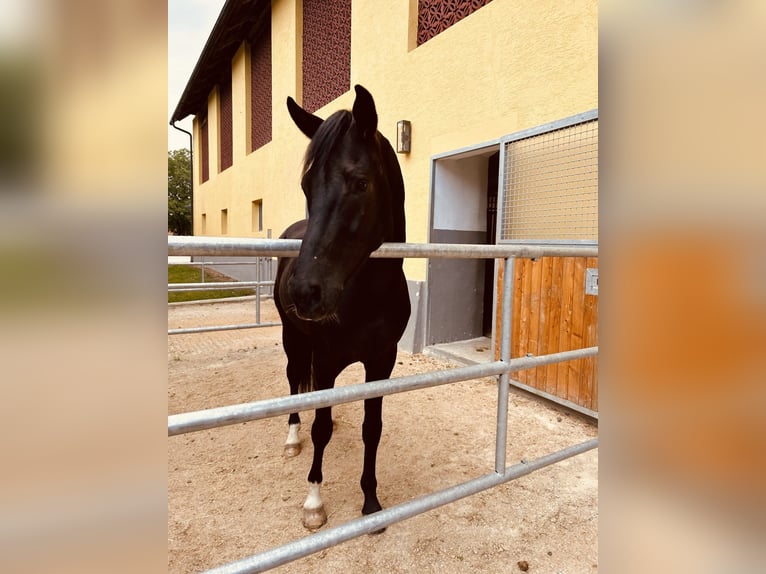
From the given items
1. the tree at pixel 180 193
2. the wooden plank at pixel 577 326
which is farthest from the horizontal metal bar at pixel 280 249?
the tree at pixel 180 193

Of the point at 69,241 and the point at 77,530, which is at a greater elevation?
the point at 69,241

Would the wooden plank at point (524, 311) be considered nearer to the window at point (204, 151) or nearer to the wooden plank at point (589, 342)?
the wooden plank at point (589, 342)

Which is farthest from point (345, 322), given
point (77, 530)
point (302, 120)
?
point (77, 530)

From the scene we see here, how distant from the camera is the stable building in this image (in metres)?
3.16

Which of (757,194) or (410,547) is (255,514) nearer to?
(410,547)

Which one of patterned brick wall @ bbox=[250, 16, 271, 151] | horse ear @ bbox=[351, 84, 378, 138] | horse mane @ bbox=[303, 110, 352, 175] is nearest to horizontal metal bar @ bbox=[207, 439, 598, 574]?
horse mane @ bbox=[303, 110, 352, 175]

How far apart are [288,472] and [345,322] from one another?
1175 mm

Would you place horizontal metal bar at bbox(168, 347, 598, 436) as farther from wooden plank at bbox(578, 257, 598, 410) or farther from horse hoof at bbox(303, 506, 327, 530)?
wooden plank at bbox(578, 257, 598, 410)

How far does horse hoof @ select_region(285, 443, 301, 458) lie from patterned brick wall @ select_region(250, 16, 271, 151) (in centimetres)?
950

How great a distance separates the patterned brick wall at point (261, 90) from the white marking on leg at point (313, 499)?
10084mm

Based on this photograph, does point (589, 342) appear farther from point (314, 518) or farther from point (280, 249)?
point (280, 249)

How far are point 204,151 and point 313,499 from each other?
19.4 m

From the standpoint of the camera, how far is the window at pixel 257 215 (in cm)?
1155

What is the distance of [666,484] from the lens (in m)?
0.41
